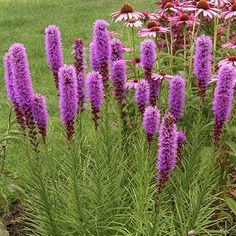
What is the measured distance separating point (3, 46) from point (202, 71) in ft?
19.3

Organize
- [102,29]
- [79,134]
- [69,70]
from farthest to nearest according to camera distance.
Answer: [79,134] → [102,29] → [69,70]

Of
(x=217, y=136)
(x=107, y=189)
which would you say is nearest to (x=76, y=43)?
(x=107, y=189)

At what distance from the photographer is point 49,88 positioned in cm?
645

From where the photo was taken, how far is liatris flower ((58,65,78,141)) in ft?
7.28

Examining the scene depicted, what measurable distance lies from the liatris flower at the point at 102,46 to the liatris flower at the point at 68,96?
1.56 ft

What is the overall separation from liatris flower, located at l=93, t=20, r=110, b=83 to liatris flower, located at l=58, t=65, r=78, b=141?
0.47 m

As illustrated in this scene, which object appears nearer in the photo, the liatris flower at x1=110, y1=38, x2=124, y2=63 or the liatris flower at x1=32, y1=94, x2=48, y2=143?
the liatris flower at x1=32, y1=94, x2=48, y2=143

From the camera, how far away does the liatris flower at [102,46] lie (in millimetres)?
2686

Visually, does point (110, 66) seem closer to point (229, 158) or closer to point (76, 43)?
point (76, 43)

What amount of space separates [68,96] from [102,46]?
0.56 m

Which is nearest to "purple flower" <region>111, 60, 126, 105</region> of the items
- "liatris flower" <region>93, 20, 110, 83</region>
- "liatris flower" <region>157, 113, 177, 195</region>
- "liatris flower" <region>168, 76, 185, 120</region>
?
"liatris flower" <region>93, 20, 110, 83</region>

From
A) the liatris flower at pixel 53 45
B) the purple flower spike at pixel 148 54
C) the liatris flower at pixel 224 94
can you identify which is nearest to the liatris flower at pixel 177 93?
the purple flower spike at pixel 148 54

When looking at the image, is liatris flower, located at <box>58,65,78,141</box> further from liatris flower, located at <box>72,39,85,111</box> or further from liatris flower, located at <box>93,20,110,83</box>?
Answer: liatris flower, located at <box>72,39,85,111</box>

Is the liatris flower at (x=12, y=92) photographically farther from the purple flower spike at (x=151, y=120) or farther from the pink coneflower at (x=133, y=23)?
the pink coneflower at (x=133, y=23)
